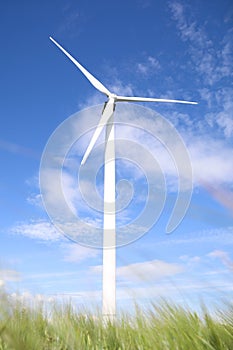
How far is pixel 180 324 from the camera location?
431 centimetres

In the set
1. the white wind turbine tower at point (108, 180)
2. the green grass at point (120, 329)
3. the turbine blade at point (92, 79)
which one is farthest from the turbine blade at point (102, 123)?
the green grass at point (120, 329)

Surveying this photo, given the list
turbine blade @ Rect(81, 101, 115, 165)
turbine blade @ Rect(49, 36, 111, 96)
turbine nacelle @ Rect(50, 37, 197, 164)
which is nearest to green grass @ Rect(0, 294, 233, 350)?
turbine blade @ Rect(81, 101, 115, 165)

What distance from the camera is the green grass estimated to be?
4.02m

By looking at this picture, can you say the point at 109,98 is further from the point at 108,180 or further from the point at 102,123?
the point at 108,180

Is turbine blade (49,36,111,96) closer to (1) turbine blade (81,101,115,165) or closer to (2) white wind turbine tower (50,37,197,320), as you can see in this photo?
(2) white wind turbine tower (50,37,197,320)

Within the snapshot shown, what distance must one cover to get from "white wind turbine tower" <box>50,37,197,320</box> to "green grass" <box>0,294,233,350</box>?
6401 mm

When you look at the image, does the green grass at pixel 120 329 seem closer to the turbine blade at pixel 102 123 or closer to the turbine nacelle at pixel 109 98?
the turbine blade at pixel 102 123

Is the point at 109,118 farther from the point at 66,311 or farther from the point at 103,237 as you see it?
the point at 66,311

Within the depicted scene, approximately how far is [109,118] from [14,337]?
44.8ft

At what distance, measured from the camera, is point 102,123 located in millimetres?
16188

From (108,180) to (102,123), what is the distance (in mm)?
2513

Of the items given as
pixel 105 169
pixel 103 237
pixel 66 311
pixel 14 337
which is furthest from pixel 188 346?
pixel 105 169

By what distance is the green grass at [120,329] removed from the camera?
4.02 meters

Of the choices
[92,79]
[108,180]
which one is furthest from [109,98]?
[108,180]
